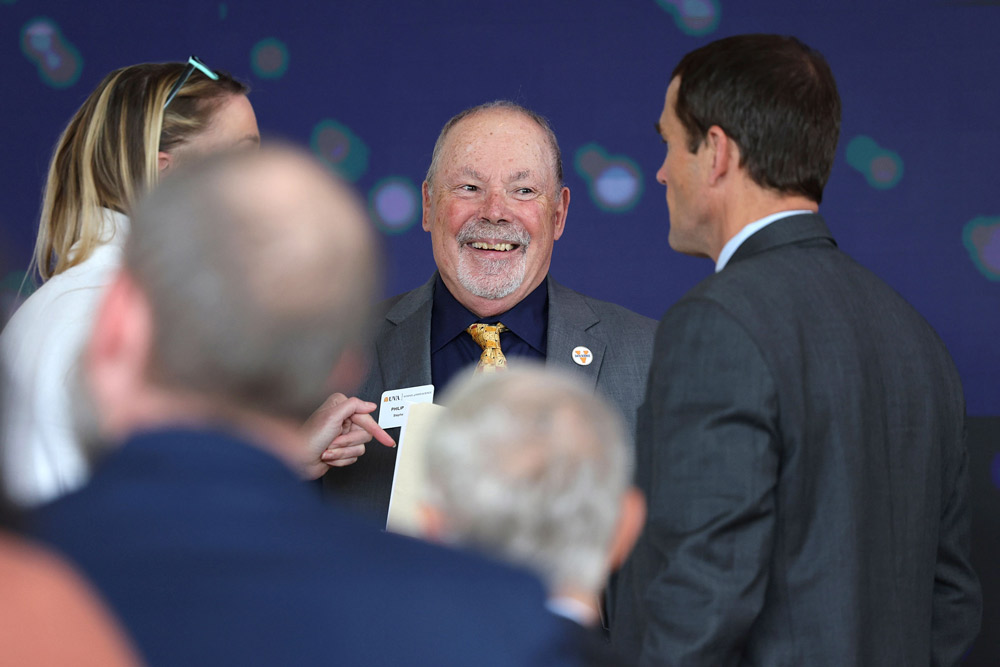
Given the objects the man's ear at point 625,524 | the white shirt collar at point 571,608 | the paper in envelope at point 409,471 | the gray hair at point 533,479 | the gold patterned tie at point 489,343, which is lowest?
the paper in envelope at point 409,471

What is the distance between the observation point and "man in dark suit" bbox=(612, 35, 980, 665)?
59.7 inches

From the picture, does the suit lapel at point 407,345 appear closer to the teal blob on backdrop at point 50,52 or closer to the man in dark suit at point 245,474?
the man in dark suit at point 245,474

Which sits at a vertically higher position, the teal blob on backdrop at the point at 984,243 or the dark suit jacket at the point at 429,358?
the teal blob on backdrop at the point at 984,243

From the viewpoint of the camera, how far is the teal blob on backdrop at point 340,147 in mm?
4574

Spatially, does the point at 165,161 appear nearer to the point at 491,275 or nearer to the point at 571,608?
the point at 491,275

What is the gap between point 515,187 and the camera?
269 cm

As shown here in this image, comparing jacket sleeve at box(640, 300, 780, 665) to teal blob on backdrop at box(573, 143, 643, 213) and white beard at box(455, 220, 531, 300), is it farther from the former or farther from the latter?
teal blob on backdrop at box(573, 143, 643, 213)

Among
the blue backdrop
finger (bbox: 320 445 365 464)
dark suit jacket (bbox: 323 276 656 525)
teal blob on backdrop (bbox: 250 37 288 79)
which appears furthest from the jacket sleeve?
teal blob on backdrop (bbox: 250 37 288 79)

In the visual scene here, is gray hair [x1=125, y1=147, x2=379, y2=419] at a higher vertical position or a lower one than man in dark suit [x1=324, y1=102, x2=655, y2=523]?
higher

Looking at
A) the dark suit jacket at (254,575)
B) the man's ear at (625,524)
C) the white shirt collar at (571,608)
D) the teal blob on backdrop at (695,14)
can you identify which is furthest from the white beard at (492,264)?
the teal blob on backdrop at (695,14)

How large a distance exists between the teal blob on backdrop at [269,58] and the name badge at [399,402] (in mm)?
2644

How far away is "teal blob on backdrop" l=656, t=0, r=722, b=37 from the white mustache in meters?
2.19

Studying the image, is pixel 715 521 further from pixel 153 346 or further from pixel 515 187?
pixel 515 187

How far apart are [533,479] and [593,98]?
152 inches
